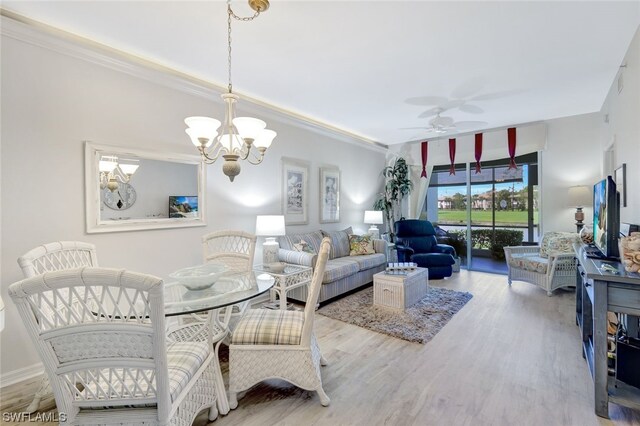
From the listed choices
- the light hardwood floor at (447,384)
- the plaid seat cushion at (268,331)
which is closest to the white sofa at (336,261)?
the light hardwood floor at (447,384)

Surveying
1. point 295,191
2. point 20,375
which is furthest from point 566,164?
point 20,375

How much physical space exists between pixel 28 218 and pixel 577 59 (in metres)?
5.03

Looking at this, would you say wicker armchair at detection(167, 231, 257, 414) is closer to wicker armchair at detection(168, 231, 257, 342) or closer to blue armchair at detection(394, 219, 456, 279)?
wicker armchair at detection(168, 231, 257, 342)

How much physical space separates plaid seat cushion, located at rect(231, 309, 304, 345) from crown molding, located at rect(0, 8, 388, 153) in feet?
8.39

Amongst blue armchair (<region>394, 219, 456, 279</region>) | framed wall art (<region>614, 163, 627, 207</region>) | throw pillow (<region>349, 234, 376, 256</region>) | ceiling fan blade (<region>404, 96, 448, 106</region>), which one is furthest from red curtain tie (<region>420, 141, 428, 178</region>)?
framed wall art (<region>614, 163, 627, 207</region>)

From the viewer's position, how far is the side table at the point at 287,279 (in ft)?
11.2

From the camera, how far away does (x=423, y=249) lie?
553 cm

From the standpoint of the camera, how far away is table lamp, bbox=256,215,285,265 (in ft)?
12.5

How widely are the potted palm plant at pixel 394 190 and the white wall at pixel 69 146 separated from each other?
373 cm

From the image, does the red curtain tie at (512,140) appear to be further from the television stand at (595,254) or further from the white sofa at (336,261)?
the television stand at (595,254)

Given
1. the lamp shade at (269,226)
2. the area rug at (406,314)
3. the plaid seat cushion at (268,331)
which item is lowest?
the area rug at (406,314)

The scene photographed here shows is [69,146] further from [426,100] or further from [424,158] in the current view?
[424,158]

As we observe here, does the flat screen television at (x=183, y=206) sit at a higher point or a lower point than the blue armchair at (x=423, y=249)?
higher

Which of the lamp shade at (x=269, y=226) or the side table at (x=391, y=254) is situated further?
the side table at (x=391, y=254)
